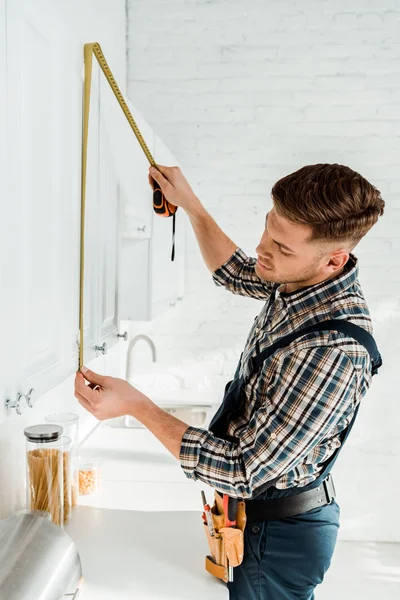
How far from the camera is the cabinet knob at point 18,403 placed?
970mm

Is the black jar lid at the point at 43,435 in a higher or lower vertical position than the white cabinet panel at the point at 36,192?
lower

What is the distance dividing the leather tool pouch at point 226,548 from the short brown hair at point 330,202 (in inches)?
27.3

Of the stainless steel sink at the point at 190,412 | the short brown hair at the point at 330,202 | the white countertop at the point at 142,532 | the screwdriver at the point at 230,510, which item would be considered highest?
the short brown hair at the point at 330,202

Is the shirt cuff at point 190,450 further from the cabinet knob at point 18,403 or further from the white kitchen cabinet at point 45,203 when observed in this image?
the cabinet knob at point 18,403

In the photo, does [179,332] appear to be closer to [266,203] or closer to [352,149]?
[266,203]

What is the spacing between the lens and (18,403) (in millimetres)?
986

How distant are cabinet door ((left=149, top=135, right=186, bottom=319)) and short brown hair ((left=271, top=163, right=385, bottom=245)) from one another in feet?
2.36

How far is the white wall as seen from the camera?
5.31 feet

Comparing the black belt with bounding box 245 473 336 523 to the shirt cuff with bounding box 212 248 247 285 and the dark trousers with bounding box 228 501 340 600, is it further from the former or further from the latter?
the shirt cuff with bounding box 212 248 247 285

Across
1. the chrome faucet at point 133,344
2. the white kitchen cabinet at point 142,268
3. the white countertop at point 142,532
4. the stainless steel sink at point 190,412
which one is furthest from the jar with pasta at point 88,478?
the chrome faucet at point 133,344

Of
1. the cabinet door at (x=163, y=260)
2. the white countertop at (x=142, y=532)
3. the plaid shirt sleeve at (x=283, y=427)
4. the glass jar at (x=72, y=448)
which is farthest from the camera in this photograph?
the cabinet door at (x=163, y=260)

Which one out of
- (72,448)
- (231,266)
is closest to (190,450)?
(72,448)

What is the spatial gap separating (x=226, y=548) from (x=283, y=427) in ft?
1.17

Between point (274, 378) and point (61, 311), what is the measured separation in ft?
1.61
